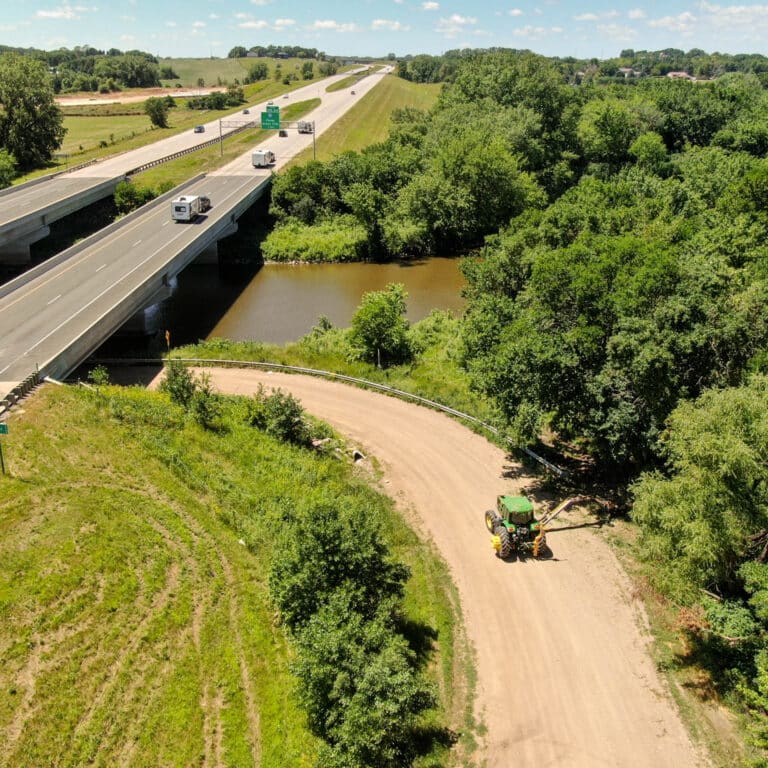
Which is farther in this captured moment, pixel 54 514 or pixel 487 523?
pixel 487 523

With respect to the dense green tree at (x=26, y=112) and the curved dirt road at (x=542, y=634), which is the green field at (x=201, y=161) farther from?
the curved dirt road at (x=542, y=634)

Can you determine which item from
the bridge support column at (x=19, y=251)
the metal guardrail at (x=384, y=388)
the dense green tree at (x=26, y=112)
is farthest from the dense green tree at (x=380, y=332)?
the dense green tree at (x=26, y=112)

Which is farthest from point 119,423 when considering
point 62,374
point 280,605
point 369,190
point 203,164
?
point 203,164

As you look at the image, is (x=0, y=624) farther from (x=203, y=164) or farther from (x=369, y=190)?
(x=203, y=164)

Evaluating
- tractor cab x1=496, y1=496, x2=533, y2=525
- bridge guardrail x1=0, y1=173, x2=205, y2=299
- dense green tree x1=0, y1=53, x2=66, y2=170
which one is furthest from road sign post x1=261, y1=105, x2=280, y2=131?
tractor cab x1=496, y1=496, x2=533, y2=525

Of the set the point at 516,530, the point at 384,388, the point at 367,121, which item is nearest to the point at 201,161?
the point at 367,121

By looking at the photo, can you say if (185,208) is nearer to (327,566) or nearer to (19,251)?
(19,251)
